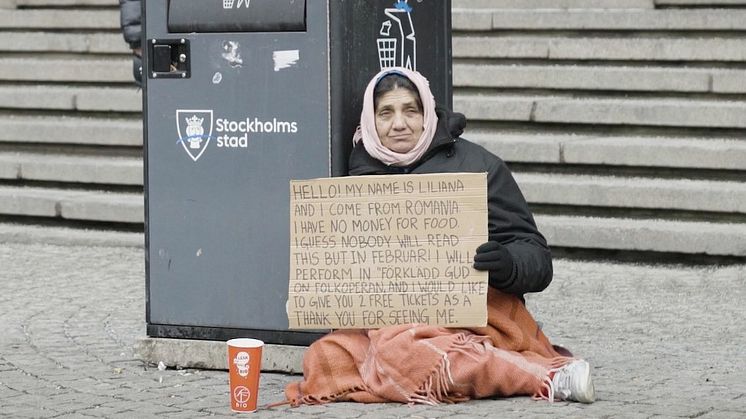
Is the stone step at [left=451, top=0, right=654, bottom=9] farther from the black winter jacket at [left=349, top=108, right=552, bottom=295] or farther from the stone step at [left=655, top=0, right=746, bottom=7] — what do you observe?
the black winter jacket at [left=349, top=108, right=552, bottom=295]

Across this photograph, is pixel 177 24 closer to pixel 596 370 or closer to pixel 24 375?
pixel 24 375

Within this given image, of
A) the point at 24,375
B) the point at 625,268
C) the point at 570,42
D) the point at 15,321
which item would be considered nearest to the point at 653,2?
the point at 570,42

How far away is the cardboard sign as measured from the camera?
222 inches

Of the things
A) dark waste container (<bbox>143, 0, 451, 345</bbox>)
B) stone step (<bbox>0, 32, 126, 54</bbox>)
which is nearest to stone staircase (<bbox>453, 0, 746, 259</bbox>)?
stone step (<bbox>0, 32, 126, 54</bbox>)

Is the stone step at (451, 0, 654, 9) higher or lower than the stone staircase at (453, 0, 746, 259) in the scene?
higher

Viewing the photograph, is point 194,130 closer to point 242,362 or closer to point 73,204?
point 242,362

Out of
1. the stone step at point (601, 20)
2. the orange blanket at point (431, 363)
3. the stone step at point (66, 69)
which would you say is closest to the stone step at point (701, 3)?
the stone step at point (601, 20)

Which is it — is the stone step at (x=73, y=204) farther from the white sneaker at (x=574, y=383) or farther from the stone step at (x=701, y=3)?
the white sneaker at (x=574, y=383)

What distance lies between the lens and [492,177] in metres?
5.80

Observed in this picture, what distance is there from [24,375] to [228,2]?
1.69m

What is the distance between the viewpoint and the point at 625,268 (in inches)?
354

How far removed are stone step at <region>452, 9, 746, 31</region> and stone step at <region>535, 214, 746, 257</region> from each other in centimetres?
142

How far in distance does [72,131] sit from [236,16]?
205 inches

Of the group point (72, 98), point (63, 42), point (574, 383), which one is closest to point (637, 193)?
point (574, 383)
